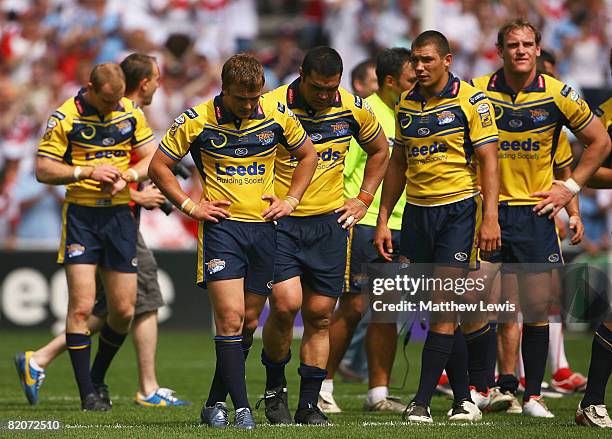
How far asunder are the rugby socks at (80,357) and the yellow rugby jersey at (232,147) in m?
2.11

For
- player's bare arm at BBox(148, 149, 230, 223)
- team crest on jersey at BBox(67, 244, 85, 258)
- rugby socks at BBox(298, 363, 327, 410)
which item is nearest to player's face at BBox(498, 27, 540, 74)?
player's bare arm at BBox(148, 149, 230, 223)

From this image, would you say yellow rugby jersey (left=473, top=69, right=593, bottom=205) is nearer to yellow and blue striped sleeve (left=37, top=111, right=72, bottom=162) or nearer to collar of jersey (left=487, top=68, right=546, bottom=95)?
collar of jersey (left=487, top=68, right=546, bottom=95)

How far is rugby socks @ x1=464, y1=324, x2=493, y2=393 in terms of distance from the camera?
7.92m

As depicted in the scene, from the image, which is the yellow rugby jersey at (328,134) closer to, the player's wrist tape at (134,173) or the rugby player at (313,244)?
the rugby player at (313,244)

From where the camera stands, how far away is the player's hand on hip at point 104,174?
8227mm

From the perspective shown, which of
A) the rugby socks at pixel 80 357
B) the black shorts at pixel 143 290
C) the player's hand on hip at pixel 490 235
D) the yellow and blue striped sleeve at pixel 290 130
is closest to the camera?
the yellow and blue striped sleeve at pixel 290 130

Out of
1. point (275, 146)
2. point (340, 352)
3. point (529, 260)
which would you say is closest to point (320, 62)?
point (275, 146)

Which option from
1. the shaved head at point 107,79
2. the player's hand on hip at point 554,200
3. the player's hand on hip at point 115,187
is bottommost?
the player's hand on hip at point 554,200

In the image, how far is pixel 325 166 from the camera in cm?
748

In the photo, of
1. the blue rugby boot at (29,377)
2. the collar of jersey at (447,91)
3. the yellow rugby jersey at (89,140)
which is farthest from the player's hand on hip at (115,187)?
the collar of jersey at (447,91)

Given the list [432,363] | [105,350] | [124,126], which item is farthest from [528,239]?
[105,350]

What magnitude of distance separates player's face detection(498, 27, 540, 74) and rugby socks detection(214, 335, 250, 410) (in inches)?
105

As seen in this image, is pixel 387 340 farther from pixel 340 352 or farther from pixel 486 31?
pixel 486 31

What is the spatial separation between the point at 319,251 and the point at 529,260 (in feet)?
5.05
